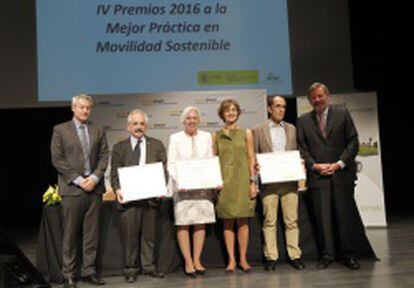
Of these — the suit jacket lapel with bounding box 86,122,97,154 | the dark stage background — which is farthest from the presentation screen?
the suit jacket lapel with bounding box 86,122,97,154

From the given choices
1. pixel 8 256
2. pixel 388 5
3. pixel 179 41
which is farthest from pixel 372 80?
pixel 8 256

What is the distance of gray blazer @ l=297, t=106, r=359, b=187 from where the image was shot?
425 centimetres

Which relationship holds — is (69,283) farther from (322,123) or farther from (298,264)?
(322,123)

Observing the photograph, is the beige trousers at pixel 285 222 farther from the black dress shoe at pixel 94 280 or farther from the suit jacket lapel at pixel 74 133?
the suit jacket lapel at pixel 74 133

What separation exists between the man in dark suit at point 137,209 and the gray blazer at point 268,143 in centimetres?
90

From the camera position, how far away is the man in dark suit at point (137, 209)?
4.13m

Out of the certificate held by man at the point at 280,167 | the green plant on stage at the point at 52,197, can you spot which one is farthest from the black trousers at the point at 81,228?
the certificate held by man at the point at 280,167

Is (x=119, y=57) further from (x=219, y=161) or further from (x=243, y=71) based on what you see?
(x=219, y=161)

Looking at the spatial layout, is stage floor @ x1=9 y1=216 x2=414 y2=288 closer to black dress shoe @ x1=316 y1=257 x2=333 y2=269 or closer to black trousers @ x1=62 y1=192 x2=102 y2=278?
black dress shoe @ x1=316 y1=257 x2=333 y2=269

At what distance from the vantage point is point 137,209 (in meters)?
4.15

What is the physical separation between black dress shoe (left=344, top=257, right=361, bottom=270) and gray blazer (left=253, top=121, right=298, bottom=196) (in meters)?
0.78

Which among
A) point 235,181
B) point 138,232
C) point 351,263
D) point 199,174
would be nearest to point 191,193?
point 199,174

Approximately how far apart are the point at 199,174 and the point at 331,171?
1.19 metres

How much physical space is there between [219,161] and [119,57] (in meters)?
2.95
